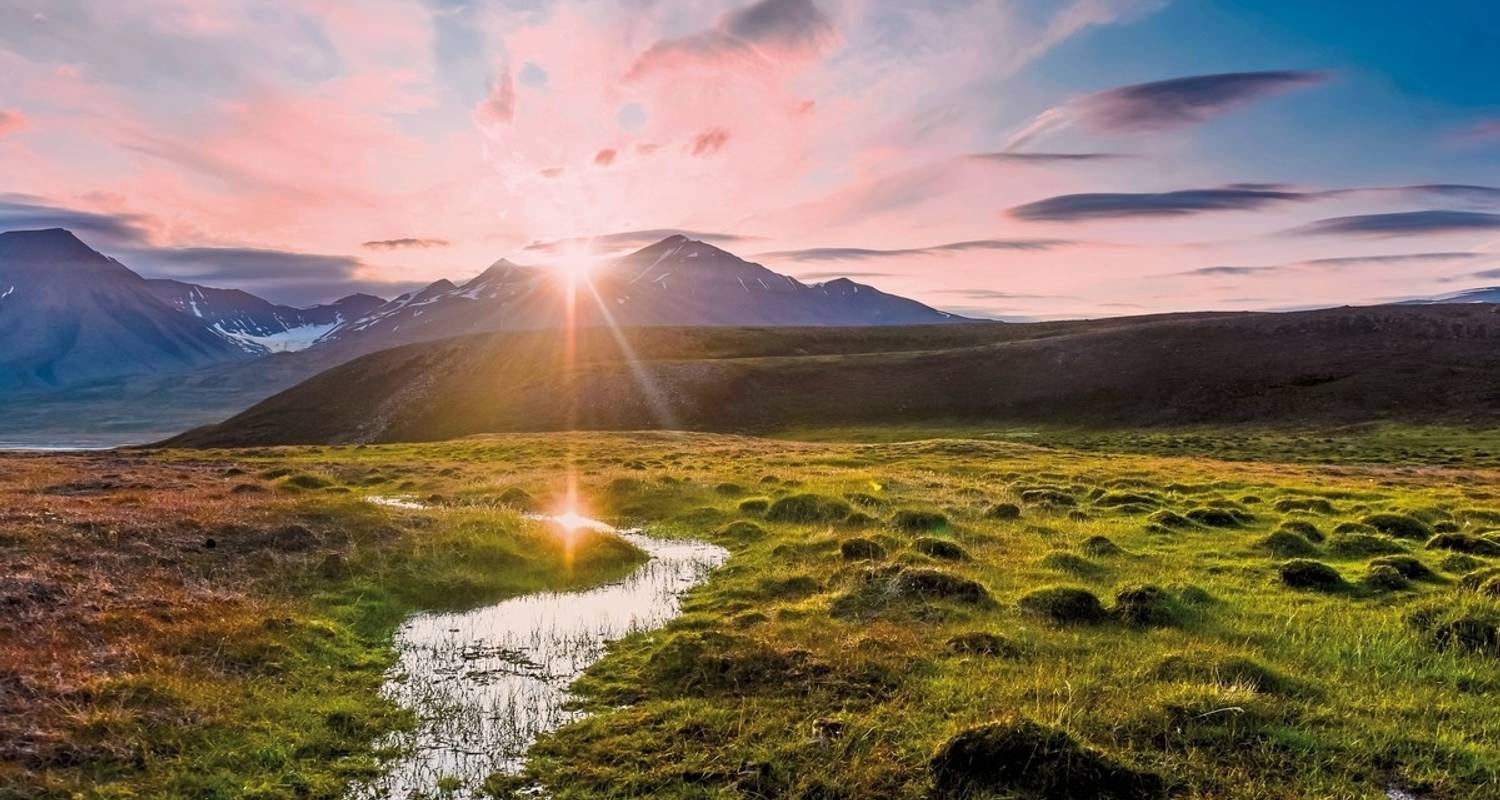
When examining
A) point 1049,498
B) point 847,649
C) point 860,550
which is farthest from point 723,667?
point 1049,498

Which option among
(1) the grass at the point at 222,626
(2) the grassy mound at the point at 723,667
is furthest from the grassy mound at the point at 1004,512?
(2) the grassy mound at the point at 723,667

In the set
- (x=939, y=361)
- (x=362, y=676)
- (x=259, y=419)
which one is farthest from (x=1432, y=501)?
(x=259, y=419)

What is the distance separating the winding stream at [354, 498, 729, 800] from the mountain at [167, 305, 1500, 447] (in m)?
96.9

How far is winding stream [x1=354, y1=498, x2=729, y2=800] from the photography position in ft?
34.4

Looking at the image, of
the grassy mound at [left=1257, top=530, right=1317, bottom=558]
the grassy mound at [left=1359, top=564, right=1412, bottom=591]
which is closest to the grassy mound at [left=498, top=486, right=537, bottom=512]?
the grassy mound at [left=1257, top=530, right=1317, bottom=558]

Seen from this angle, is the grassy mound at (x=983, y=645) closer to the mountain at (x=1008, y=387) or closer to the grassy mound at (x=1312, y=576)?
the grassy mound at (x=1312, y=576)

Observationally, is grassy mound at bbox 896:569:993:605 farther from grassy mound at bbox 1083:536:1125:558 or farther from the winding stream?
grassy mound at bbox 1083:536:1125:558

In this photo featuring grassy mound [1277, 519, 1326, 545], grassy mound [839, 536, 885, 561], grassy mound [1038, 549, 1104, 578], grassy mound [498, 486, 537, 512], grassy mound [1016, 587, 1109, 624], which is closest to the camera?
grassy mound [1016, 587, 1109, 624]

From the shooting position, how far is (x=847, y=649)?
13.6m

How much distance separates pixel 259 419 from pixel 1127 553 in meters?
163

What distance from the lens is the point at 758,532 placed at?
86.4 feet

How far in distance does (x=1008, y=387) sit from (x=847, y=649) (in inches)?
4740

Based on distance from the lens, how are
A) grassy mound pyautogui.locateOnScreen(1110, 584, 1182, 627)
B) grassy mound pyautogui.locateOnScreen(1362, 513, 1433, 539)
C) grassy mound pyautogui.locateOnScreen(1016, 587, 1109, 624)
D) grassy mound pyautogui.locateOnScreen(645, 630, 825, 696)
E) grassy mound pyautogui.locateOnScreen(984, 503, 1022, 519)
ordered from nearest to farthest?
grassy mound pyautogui.locateOnScreen(645, 630, 825, 696) → grassy mound pyautogui.locateOnScreen(1110, 584, 1182, 627) → grassy mound pyautogui.locateOnScreen(1016, 587, 1109, 624) → grassy mound pyautogui.locateOnScreen(1362, 513, 1433, 539) → grassy mound pyautogui.locateOnScreen(984, 503, 1022, 519)

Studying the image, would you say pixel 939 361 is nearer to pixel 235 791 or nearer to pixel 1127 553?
pixel 1127 553
